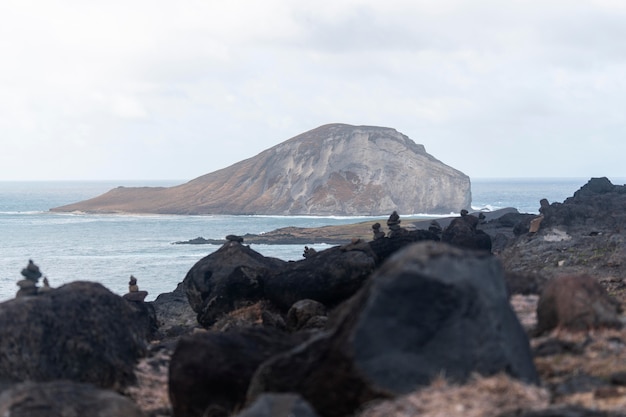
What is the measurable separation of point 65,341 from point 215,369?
3.00 meters

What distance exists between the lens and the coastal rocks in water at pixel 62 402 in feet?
29.3

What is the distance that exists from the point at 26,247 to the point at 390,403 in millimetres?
101022

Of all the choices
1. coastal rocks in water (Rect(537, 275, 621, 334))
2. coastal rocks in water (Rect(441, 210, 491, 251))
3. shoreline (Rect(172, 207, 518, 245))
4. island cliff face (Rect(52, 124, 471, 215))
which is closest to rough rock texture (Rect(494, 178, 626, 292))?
coastal rocks in water (Rect(441, 210, 491, 251))

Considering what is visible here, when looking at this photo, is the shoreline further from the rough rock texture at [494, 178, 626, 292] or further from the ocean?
the rough rock texture at [494, 178, 626, 292]

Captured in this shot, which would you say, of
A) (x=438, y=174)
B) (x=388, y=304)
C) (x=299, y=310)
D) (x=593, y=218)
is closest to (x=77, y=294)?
(x=299, y=310)

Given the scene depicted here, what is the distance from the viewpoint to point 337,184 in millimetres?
182000

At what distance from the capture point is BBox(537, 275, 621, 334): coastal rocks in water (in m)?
9.98

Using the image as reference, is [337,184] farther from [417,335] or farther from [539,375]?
[417,335]

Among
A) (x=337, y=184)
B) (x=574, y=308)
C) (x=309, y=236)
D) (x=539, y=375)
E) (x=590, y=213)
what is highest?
(x=337, y=184)

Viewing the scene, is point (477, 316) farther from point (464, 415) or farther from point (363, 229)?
point (363, 229)

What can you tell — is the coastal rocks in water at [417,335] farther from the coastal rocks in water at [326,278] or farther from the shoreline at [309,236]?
the shoreline at [309,236]

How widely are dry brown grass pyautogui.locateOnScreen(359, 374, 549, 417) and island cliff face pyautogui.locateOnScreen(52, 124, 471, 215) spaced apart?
554 feet

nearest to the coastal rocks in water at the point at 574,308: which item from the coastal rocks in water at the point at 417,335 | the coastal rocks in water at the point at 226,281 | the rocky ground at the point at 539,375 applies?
the rocky ground at the point at 539,375

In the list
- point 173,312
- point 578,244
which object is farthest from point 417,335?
point 173,312
